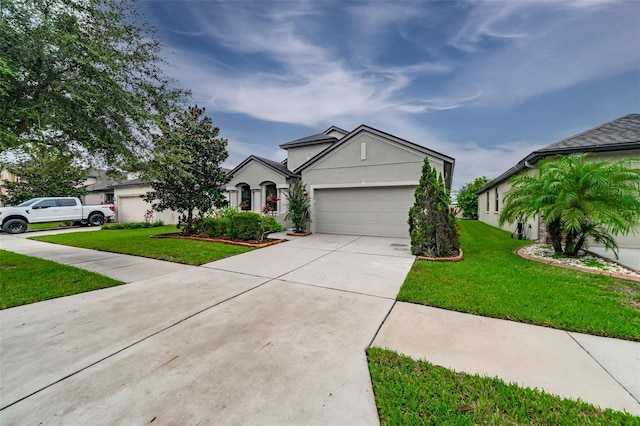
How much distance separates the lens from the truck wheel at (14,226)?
44.1ft

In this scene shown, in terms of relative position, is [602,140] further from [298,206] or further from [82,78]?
[82,78]

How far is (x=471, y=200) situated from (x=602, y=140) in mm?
18501

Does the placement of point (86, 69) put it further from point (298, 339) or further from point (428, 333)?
point (428, 333)

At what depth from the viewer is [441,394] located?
1947 millimetres

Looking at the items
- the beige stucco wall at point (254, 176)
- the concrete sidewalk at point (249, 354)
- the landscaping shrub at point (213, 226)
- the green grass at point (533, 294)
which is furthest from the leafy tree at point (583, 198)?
the beige stucco wall at point (254, 176)

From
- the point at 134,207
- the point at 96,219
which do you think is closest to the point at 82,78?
the point at 96,219

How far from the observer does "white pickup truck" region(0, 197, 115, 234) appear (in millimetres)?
13562

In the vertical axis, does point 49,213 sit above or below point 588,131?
below

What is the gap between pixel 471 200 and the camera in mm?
24953

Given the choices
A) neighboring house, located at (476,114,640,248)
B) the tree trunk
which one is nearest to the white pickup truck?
the tree trunk

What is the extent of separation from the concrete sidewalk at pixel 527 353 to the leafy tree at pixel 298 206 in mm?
8406

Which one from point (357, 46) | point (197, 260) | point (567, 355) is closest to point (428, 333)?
point (567, 355)

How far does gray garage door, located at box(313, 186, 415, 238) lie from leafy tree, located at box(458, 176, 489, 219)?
18.5 meters

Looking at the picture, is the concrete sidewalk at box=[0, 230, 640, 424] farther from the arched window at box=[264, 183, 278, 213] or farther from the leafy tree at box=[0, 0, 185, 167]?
the arched window at box=[264, 183, 278, 213]
